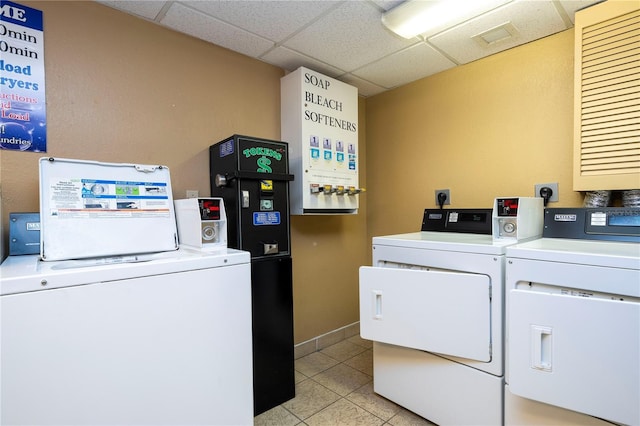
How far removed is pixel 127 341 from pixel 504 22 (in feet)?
8.44

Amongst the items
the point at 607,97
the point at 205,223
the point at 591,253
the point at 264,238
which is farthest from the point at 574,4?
the point at 205,223

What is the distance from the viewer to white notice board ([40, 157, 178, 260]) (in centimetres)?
138

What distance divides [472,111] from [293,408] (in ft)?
8.16

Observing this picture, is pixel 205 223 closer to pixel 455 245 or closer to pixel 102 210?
pixel 102 210

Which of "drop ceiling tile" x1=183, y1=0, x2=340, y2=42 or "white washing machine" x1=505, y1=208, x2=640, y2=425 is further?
"drop ceiling tile" x1=183, y1=0, x2=340, y2=42

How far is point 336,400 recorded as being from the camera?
78.5 inches

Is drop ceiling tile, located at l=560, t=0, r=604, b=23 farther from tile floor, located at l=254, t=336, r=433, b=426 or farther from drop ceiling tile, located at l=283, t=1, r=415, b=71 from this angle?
tile floor, located at l=254, t=336, r=433, b=426

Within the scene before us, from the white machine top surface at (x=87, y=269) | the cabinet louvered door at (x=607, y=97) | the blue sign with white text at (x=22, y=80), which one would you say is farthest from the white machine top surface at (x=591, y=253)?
the blue sign with white text at (x=22, y=80)

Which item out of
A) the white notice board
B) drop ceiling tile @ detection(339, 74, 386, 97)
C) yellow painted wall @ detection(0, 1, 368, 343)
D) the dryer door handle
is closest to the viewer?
the dryer door handle

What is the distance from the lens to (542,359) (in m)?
1.22

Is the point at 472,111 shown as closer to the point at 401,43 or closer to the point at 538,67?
the point at 538,67

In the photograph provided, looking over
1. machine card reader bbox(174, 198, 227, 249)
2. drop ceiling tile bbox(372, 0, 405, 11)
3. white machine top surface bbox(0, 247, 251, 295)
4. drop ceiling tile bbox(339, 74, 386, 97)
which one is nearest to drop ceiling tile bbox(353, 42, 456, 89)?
drop ceiling tile bbox(339, 74, 386, 97)

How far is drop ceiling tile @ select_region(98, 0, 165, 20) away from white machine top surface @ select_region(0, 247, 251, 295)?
1375 mm

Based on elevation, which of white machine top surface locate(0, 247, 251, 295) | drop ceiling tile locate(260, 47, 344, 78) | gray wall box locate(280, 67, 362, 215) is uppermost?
drop ceiling tile locate(260, 47, 344, 78)
